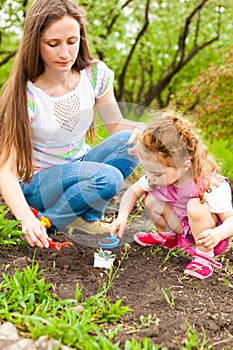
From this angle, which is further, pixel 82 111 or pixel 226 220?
pixel 82 111

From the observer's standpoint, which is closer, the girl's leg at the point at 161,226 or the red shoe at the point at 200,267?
the red shoe at the point at 200,267

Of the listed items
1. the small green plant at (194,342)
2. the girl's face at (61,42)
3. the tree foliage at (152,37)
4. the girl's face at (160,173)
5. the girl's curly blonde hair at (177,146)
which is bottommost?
the tree foliage at (152,37)

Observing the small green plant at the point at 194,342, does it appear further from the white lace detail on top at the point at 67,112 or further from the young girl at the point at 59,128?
→ the white lace detail on top at the point at 67,112

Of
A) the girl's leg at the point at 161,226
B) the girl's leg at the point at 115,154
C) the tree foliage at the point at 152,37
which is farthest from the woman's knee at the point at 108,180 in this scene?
the tree foliage at the point at 152,37

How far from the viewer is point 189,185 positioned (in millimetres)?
2961

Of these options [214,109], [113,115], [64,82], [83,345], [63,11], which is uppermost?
[63,11]

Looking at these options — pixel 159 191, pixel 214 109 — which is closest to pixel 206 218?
pixel 159 191

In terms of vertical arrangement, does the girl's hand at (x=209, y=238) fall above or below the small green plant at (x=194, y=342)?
above

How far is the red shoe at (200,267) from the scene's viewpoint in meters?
2.93

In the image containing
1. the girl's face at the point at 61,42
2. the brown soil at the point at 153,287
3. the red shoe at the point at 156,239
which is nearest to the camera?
the brown soil at the point at 153,287

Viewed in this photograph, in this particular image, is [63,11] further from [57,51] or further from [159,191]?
[159,191]

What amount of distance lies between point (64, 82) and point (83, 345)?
5.71 feet

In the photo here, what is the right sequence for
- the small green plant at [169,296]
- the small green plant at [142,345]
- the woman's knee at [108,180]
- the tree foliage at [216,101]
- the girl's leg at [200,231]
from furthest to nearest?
the tree foliage at [216,101], the woman's knee at [108,180], the girl's leg at [200,231], the small green plant at [169,296], the small green plant at [142,345]

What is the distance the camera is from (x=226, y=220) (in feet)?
9.37
